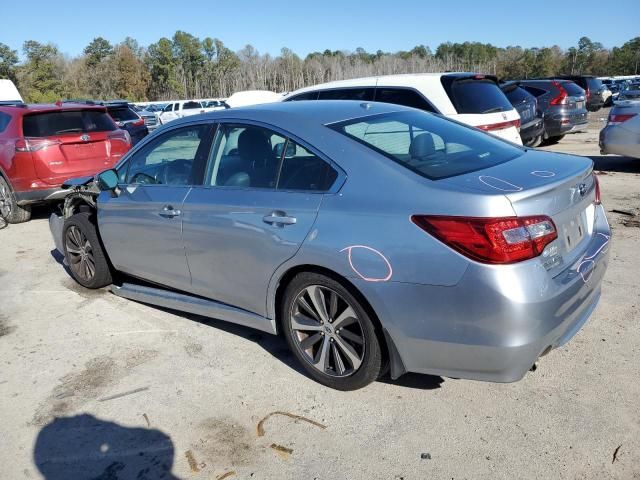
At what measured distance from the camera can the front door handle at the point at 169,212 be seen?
3955 millimetres

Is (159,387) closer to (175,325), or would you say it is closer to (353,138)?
(175,325)

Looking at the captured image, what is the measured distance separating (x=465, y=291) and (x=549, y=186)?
0.72 metres

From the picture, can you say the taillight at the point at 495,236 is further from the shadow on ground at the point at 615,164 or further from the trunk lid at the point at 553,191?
the shadow on ground at the point at 615,164

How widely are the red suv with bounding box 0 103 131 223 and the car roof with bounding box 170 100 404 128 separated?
4633mm

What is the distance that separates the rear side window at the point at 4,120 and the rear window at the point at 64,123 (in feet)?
1.32

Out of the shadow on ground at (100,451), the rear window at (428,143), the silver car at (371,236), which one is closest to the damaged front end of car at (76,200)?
the silver car at (371,236)

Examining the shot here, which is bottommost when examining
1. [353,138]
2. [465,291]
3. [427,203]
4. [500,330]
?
[500,330]

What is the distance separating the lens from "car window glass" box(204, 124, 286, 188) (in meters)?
3.52

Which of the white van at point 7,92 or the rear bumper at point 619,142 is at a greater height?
the white van at point 7,92

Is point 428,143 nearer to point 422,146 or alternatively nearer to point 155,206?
point 422,146

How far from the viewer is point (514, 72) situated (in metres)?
87.3

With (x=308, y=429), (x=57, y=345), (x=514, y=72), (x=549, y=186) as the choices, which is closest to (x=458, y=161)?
(x=549, y=186)

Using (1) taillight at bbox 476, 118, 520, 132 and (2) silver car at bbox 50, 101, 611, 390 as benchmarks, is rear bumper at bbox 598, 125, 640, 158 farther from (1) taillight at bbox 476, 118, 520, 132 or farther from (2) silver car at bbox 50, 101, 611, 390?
(2) silver car at bbox 50, 101, 611, 390

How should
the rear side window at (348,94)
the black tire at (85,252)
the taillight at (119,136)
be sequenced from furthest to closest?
the taillight at (119,136)
the rear side window at (348,94)
the black tire at (85,252)
